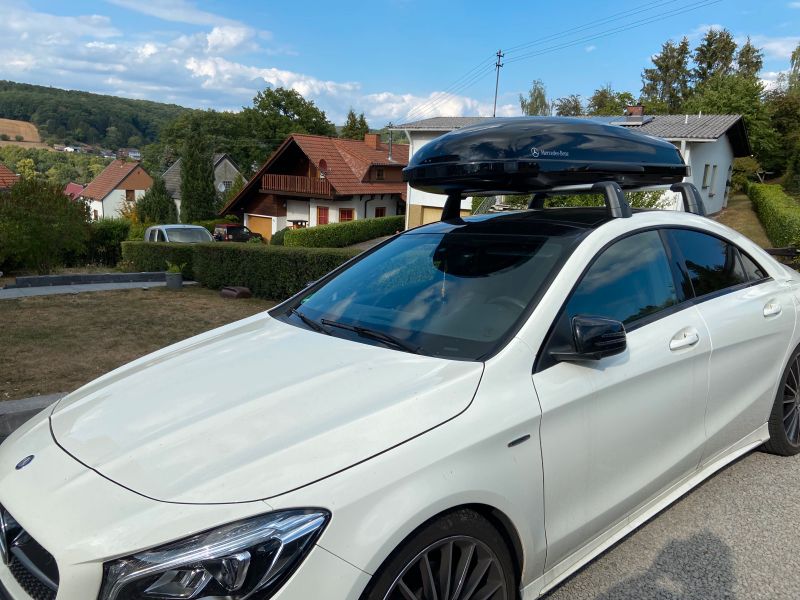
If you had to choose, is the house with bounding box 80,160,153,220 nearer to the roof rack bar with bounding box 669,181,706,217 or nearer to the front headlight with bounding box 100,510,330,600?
the roof rack bar with bounding box 669,181,706,217

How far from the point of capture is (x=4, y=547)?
67.7 inches

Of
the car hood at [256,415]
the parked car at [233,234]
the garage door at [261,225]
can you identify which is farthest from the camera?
the garage door at [261,225]

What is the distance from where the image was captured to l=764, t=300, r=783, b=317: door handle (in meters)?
3.35

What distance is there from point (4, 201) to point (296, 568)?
16225mm

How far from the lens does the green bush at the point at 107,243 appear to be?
2330 centimetres

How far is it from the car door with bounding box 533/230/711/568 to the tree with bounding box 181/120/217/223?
51.0 m

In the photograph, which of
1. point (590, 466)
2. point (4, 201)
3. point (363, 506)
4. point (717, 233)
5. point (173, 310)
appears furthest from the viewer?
point (4, 201)

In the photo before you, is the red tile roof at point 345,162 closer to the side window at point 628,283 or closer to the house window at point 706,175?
the house window at point 706,175

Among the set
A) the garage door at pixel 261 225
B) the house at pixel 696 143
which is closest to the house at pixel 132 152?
the garage door at pixel 261 225

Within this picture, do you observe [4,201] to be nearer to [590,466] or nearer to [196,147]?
[590,466]

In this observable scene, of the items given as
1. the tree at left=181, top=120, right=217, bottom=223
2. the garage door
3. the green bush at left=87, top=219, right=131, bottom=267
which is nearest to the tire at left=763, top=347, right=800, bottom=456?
the green bush at left=87, top=219, right=131, bottom=267

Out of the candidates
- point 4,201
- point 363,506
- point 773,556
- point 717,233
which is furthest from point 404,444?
point 4,201

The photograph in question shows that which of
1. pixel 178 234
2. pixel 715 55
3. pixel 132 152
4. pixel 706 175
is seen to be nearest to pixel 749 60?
pixel 715 55

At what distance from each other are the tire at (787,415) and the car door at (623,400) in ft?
3.63
